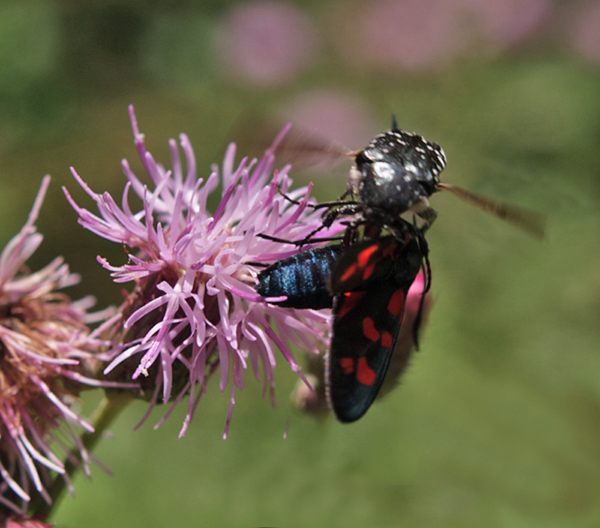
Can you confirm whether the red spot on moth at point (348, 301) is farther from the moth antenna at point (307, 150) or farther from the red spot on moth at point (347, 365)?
the moth antenna at point (307, 150)

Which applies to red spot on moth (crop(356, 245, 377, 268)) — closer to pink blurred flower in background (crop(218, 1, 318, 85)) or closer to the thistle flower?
the thistle flower

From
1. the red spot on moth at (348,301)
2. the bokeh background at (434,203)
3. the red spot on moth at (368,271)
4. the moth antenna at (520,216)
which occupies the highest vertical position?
the moth antenna at (520,216)

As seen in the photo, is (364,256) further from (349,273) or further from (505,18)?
(505,18)

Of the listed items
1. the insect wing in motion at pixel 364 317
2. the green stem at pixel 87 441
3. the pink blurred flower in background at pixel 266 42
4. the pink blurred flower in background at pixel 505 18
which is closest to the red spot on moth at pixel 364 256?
the insect wing in motion at pixel 364 317

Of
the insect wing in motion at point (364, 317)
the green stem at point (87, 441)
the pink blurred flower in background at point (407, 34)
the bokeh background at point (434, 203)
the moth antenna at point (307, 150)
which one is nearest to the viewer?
the insect wing in motion at point (364, 317)

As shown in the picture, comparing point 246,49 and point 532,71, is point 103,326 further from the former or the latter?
point 246,49

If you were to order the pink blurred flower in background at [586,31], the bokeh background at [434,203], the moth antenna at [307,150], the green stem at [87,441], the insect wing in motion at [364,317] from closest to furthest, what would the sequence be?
the insect wing in motion at [364,317] < the moth antenna at [307,150] < the green stem at [87,441] < the bokeh background at [434,203] < the pink blurred flower in background at [586,31]

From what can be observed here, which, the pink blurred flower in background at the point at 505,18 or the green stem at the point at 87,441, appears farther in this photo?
the pink blurred flower in background at the point at 505,18
